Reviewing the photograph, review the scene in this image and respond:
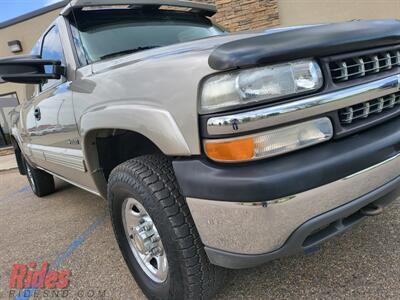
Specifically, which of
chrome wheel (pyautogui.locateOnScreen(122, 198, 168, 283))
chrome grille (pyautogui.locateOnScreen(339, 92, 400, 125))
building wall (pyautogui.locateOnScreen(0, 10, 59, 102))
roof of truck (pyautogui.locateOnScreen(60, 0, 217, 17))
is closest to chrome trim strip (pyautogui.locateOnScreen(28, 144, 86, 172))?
chrome wheel (pyautogui.locateOnScreen(122, 198, 168, 283))

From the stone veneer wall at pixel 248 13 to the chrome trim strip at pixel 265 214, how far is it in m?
6.75

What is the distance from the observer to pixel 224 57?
1.42 m

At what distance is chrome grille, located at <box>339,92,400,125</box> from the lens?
5.26 feet

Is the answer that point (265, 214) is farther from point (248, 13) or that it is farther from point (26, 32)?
point (26, 32)

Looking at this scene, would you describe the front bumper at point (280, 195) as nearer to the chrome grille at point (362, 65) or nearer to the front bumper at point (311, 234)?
the front bumper at point (311, 234)

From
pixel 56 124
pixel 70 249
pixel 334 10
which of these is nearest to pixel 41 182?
pixel 70 249

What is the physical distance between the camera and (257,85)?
57.4 inches

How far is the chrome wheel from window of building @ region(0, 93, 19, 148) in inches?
452

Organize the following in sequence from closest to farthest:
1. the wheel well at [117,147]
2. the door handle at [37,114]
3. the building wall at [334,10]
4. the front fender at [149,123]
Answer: the front fender at [149,123]
the wheel well at [117,147]
the door handle at [37,114]
the building wall at [334,10]

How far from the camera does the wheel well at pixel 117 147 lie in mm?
2314

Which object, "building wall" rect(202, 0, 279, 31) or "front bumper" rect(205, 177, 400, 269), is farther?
"building wall" rect(202, 0, 279, 31)

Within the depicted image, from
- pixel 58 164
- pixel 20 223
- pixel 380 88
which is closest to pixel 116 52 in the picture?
pixel 58 164

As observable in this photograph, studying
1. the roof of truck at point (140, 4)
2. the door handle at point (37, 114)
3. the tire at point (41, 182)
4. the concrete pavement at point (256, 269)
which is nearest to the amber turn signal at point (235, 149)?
the concrete pavement at point (256, 269)

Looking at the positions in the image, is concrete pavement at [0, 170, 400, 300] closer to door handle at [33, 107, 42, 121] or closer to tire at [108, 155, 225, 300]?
tire at [108, 155, 225, 300]
